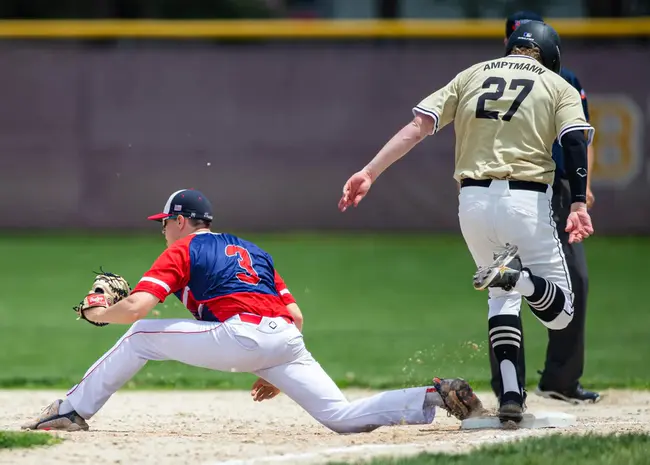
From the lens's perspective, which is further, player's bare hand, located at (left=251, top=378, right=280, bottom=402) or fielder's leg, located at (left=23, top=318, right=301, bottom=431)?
player's bare hand, located at (left=251, top=378, right=280, bottom=402)

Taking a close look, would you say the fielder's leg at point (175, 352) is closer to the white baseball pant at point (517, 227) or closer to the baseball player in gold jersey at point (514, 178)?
the baseball player in gold jersey at point (514, 178)

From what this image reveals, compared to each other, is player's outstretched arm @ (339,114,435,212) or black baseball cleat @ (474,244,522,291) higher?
player's outstretched arm @ (339,114,435,212)

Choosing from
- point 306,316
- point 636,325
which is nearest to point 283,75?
point 306,316

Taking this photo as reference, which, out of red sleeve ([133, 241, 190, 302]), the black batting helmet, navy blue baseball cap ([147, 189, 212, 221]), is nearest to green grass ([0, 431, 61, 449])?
red sleeve ([133, 241, 190, 302])

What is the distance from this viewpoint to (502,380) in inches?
240

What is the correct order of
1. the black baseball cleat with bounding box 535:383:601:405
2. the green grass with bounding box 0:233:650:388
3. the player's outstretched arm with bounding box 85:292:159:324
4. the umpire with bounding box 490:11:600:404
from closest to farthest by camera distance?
the player's outstretched arm with bounding box 85:292:159:324, the umpire with bounding box 490:11:600:404, the black baseball cleat with bounding box 535:383:601:405, the green grass with bounding box 0:233:650:388

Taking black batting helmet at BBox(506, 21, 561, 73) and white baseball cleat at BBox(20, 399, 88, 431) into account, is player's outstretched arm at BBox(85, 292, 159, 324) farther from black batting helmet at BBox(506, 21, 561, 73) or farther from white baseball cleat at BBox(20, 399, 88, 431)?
black batting helmet at BBox(506, 21, 561, 73)

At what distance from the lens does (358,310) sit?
1170cm

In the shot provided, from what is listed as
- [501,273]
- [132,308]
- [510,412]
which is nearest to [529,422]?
[510,412]

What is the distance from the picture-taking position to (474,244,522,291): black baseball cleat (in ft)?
18.7

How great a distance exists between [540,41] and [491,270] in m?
1.36

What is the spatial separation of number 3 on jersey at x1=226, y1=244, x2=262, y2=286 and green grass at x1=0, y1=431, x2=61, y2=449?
3.99 feet

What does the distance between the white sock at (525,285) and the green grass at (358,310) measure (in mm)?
2325

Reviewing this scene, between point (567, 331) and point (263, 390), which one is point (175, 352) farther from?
point (567, 331)
